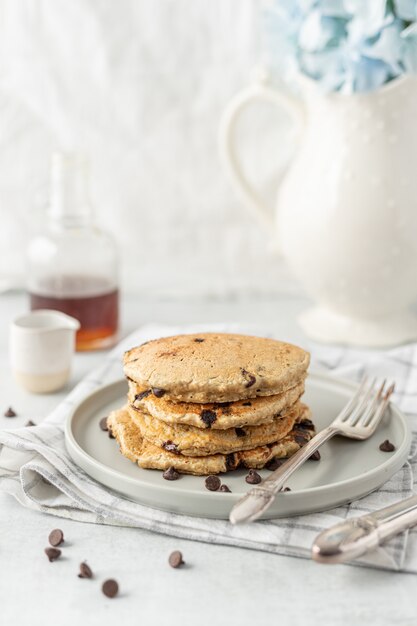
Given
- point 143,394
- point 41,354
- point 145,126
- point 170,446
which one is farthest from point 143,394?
point 145,126

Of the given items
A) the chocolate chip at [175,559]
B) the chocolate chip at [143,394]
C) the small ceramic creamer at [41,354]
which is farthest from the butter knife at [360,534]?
the small ceramic creamer at [41,354]

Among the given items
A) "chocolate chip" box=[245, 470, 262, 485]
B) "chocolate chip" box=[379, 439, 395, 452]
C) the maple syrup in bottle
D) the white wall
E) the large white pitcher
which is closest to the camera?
"chocolate chip" box=[245, 470, 262, 485]

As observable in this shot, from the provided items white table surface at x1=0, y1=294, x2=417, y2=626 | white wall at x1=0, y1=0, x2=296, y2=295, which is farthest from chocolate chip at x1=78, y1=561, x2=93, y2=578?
white wall at x1=0, y1=0, x2=296, y2=295

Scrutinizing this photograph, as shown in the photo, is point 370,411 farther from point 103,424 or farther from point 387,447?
point 103,424

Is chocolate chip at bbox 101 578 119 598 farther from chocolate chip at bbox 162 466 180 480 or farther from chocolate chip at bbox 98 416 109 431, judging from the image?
chocolate chip at bbox 98 416 109 431

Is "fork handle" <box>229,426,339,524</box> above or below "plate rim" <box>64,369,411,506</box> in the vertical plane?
above

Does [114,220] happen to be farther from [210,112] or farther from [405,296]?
[405,296]
